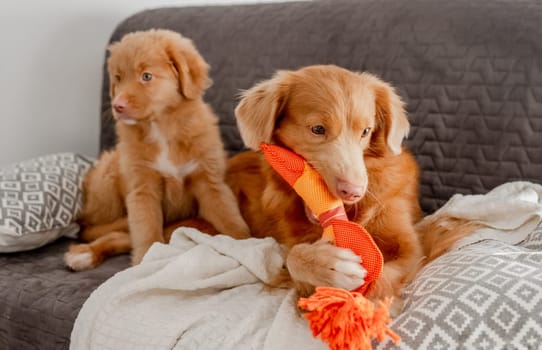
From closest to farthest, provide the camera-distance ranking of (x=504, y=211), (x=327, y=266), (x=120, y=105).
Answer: (x=327, y=266), (x=504, y=211), (x=120, y=105)

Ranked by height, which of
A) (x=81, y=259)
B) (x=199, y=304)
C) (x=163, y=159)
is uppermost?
(x=163, y=159)

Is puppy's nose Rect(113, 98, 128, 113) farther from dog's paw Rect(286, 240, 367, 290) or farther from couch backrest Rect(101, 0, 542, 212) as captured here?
dog's paw Rect(286, 240, 367, 290)

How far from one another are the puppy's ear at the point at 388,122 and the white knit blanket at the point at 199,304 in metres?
0.46

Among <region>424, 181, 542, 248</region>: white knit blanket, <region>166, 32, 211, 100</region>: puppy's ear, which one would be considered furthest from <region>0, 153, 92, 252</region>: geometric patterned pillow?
<region>424, 181, 542, 248</region>: white knit blanket

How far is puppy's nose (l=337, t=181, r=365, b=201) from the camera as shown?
1563 millimetres

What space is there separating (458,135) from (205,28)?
4.08ft

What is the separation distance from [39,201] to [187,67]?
76 cm

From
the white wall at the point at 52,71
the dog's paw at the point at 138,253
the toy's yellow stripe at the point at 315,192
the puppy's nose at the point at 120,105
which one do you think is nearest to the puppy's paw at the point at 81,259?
the dog's paw at the point at 138,253

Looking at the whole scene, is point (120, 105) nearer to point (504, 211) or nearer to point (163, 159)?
point (163, 159)

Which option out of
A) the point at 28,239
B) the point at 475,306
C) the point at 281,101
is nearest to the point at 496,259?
the point at 475,306

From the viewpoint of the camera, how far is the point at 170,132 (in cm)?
227

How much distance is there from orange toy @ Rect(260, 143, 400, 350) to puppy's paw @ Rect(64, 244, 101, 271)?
2.63 feet

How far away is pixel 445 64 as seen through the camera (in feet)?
7.40

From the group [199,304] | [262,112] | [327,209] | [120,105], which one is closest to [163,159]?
[120,105]
